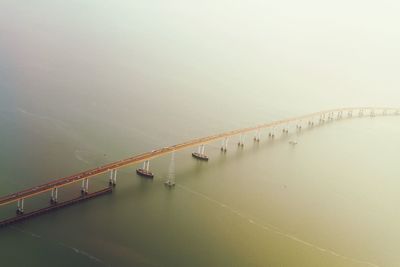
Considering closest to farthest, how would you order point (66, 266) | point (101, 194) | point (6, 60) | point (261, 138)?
point (66, 266), point (101, 194), point (261, 138), point (6, 60)

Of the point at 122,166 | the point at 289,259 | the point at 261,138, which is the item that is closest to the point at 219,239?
the point at 289,259

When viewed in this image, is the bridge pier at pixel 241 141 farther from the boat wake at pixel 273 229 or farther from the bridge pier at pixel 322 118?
the bridge pier at pixel 322 118

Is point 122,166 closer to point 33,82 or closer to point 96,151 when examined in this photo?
point 96,151

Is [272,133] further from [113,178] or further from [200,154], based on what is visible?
[113,178]

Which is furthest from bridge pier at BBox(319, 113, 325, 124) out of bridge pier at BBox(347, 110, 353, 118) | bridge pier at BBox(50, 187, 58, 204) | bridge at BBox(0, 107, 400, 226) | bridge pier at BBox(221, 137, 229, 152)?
bridge pier at BBox(50, 187, 58, 204)

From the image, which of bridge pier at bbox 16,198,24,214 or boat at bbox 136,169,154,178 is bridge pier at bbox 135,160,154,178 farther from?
bridge pier at bbox 16,198,24,214

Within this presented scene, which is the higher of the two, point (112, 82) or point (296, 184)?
point (112, 82)

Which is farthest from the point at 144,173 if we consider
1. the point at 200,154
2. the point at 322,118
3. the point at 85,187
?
the point at 322,118

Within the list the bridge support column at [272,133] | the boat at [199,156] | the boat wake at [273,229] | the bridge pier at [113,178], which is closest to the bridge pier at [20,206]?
the bridge pier at [113,178]
